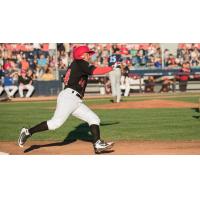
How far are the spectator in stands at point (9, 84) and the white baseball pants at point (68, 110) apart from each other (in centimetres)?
823

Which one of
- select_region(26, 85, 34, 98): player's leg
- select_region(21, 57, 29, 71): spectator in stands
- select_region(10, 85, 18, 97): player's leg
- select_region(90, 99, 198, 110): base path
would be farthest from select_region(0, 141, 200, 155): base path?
select_region(26, 85, 34, 98): player's leg

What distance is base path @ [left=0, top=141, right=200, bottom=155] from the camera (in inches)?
273

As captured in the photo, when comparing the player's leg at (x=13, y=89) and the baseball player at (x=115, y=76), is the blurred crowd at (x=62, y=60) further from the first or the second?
the baseball player at (x=115, y=76)

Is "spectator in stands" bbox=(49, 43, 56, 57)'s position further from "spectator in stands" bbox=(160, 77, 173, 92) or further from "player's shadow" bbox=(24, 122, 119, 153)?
"player's shadow" bbox=(24, 122, 119, 153)

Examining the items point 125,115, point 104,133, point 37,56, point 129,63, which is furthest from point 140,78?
point 104,133

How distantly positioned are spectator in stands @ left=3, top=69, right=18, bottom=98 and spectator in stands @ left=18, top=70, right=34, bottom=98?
191mm

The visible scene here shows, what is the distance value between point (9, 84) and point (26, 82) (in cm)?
48

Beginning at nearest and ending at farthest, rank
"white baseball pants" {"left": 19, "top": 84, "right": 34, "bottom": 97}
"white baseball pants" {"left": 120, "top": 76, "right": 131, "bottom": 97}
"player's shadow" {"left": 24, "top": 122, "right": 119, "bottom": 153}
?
"player's shadow" {"left": 24, "top": 122, "right": 119, "bottom": 153}, "white baseball pants" {"left": 19, "top": 84, "right": 34, "bottom": 97}, "white baseball pants" {"left": 120, "top": 76, "right": 131, "bottom": 97}

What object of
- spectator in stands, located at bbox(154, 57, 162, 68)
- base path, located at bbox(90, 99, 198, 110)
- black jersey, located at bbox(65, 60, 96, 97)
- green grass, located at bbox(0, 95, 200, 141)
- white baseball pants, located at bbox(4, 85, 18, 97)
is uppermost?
black jersey, located at bbox(65, 60, 96, 97)

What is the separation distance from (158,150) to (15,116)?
232 inches

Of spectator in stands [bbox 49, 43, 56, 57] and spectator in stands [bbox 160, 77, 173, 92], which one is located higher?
spectator in stands [bbox 49, 43, 56, 57]

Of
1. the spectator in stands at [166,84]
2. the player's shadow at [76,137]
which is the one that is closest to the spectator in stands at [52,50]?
the spectator in stands at [166,84]

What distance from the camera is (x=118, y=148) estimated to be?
7254 mm

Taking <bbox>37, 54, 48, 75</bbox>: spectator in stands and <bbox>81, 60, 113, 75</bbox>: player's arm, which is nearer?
<bbox>81, 60, 113, 75</bbox>: player's arm
